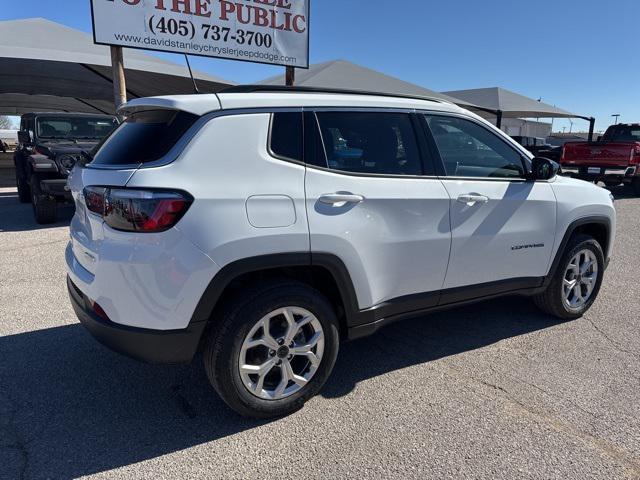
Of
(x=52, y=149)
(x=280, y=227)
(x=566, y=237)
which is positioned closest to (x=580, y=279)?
(x=566, y=237)

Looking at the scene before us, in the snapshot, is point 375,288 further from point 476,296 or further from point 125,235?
point 125,235

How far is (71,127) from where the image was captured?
8836mm

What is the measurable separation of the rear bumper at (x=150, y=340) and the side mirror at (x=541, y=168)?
270 cm

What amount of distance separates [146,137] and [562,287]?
3522 millimetres

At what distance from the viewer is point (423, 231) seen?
3.00 meters

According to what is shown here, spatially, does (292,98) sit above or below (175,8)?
below

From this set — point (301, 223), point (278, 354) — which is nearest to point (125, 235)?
point (301, 223)

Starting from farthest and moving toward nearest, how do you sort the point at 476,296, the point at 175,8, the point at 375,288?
Result: the point at 175,8, the point at 476,296, the point at 375,288

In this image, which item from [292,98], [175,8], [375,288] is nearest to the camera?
[292,98]

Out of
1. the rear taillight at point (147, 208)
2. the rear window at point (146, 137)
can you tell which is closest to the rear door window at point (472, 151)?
the rear window at point (146, 137)

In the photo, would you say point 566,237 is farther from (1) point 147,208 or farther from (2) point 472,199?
(1) point 147,208

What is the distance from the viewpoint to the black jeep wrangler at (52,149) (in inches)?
297

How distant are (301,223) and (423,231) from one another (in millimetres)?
910

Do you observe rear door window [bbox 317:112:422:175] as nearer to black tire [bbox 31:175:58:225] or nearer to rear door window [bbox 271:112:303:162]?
rear door window [bbox 271:112:303:162]
